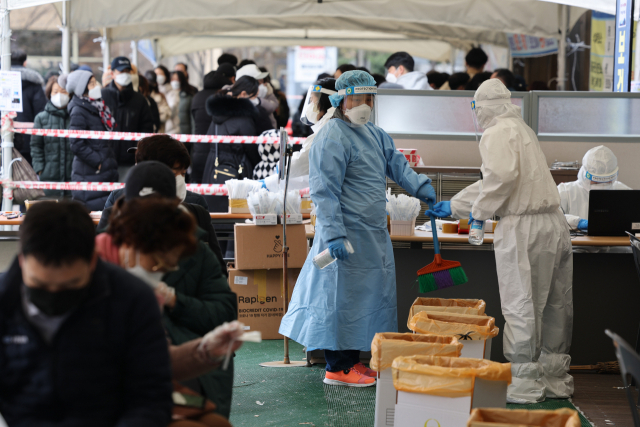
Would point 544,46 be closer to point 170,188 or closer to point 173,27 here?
point 173,27

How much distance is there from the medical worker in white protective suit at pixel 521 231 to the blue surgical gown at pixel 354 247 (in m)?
0.40

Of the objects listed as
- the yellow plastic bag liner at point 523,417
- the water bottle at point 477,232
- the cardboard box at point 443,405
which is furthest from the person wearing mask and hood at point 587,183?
the yellow plastic bag liner at point 523,417

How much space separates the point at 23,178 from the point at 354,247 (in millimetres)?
4136

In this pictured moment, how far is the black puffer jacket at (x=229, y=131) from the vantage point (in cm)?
612

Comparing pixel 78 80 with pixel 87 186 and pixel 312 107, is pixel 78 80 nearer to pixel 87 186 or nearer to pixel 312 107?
pixel 87 186

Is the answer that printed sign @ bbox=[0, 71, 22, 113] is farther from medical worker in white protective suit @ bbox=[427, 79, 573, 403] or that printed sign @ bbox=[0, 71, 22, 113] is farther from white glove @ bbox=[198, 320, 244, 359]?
white glove @ bbox=[198, 320, 244, 359]

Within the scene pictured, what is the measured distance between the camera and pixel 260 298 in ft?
16.7

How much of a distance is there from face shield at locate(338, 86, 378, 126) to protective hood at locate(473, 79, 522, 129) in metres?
0.58

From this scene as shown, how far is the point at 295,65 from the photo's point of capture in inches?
866

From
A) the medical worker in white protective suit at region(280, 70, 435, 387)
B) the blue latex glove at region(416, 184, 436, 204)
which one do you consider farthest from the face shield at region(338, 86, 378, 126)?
the blue latex glove at region(416, 184, 436, 204)

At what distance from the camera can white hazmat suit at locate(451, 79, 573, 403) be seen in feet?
12.0

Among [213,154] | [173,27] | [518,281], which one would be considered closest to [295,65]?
[173,27]

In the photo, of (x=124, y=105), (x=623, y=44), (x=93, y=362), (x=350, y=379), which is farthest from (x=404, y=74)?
(x=93, y=362)

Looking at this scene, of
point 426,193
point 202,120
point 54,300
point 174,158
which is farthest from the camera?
point 202,120
